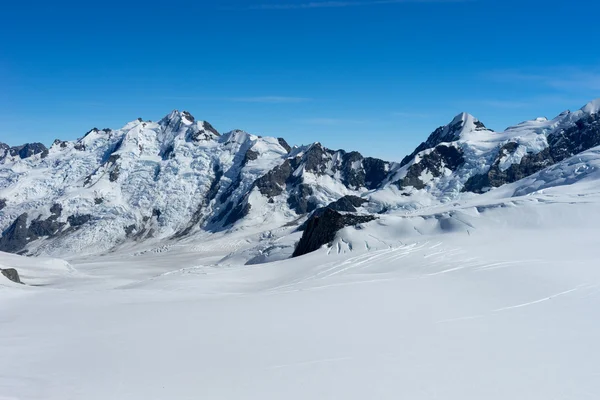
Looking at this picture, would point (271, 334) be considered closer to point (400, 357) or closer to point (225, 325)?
point (225, 325)

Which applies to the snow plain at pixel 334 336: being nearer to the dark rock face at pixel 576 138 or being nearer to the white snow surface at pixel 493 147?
the white snow surface at pixel 493 147

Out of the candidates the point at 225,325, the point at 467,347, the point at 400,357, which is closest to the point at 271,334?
the point at 225,325

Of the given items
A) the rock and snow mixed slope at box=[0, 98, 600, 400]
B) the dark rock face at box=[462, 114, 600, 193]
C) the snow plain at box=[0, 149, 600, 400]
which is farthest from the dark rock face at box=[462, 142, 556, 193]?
the snow plain at box=[0, 149, 600, 400]

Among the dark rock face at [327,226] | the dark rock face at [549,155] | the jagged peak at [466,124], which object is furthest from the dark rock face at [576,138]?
the dark rock face at [327,226]

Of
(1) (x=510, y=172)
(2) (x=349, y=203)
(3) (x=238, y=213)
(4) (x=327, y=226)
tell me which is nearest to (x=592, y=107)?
(1) (x=510, y=172)

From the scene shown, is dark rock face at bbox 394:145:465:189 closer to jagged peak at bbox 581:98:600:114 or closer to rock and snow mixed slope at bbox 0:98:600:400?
jagged peak at bbox 581:98:600:114

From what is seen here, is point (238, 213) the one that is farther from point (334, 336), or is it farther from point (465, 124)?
point (334, 336)

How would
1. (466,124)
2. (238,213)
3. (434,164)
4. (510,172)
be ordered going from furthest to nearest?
1. (238,213)
2. (466,124)
3. (434,164)
4. (510,172)
